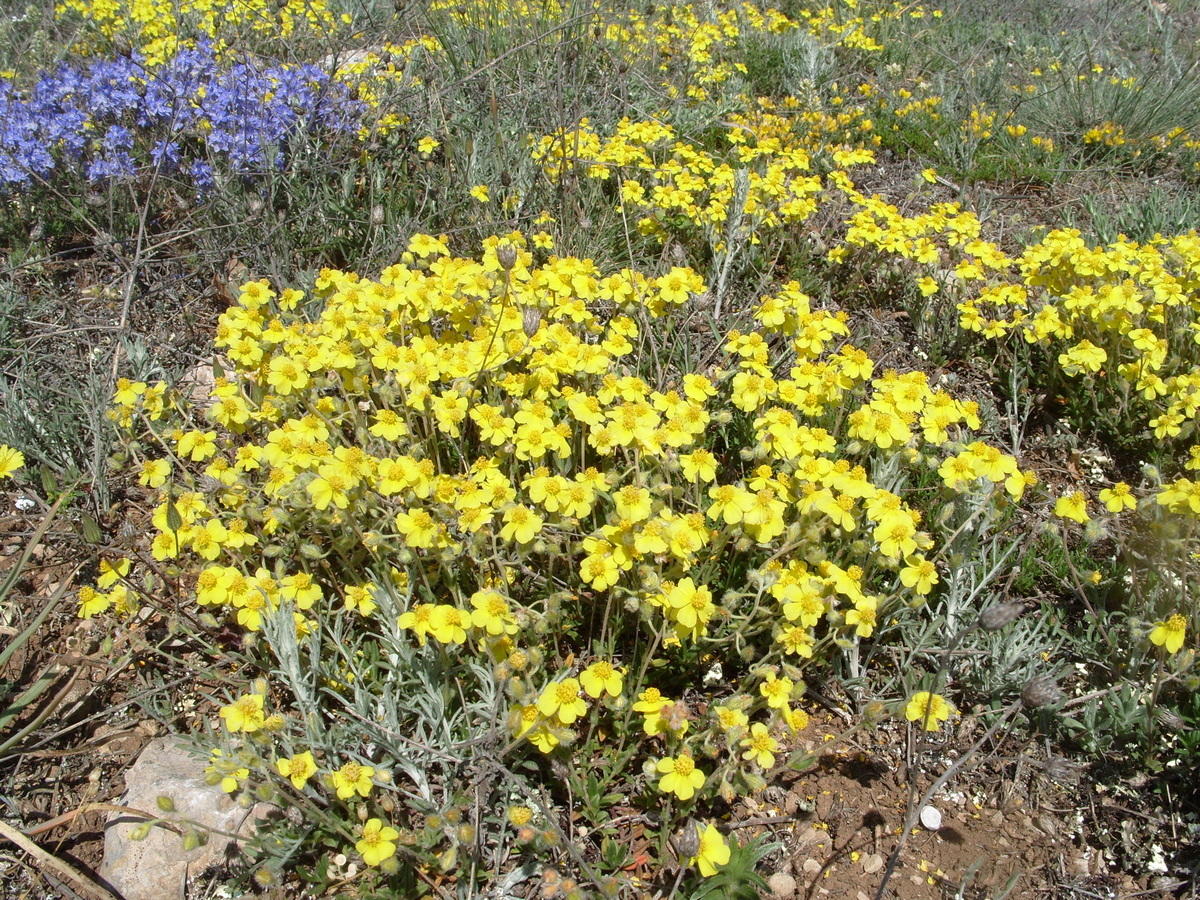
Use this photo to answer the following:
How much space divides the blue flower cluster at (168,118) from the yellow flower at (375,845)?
336 cm

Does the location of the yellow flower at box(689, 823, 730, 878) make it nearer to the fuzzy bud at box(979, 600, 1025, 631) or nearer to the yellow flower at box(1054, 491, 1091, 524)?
the fuzzy bud at box(979, 600, 1025, 631)

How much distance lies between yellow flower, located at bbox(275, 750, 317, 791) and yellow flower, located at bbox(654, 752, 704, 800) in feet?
2.89

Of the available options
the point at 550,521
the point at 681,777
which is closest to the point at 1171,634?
the point at 681,777

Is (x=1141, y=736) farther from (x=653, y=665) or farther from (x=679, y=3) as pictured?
(x=679, y=3)

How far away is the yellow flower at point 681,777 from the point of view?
2051mm

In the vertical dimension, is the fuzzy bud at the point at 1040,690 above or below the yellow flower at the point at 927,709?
above

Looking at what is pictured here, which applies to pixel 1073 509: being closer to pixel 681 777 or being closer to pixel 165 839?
pixel 681 777

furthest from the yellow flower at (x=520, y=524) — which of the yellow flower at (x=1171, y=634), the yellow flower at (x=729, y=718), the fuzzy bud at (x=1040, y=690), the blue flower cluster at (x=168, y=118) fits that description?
the blue flower cluster at (x=168, y=118)

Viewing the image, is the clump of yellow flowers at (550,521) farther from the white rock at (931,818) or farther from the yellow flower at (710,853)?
the white rock at (931,818)

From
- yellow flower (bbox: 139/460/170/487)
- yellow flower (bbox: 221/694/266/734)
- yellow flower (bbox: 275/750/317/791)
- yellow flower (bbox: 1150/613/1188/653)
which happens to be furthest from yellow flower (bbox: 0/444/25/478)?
yellow flower (bbox: 1150/613/1188/653)

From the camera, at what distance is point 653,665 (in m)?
2.59

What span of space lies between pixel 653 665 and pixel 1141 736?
4.84ft

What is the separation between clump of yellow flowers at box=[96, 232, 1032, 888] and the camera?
87.0 inches

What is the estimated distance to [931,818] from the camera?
2.45 metres
